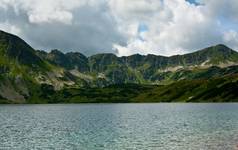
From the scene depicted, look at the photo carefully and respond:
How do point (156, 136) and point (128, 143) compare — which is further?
point (156, 136)

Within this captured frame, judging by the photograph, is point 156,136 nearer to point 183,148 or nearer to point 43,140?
point 183,148

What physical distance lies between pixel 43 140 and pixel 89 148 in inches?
723

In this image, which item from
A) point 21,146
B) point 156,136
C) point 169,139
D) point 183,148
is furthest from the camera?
point 156,136

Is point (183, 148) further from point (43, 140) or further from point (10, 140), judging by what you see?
point (10, 140)

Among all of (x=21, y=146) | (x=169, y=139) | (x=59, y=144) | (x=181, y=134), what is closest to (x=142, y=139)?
(x=169, y=139)

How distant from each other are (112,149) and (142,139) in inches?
621

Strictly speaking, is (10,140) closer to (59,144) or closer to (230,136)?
(59,144)

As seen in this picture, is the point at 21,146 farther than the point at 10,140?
No

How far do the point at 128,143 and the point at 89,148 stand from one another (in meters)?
9.59

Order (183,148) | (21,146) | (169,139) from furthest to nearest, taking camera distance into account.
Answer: (169,139), (21,146), (183,148)

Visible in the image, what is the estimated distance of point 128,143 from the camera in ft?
253

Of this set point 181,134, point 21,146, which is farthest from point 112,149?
point 181,134

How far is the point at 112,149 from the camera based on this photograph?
69562 millimetres

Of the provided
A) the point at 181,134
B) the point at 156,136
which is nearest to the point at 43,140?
the point at 156,136
